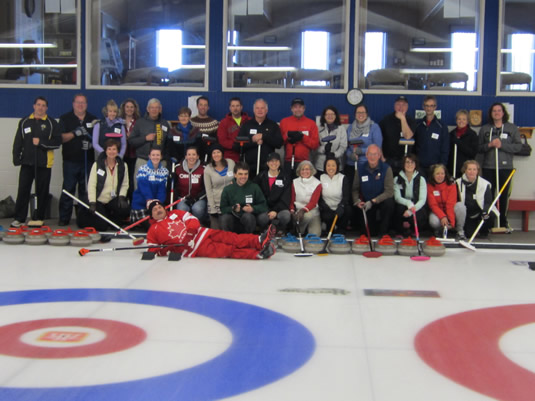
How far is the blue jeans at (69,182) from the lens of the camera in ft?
25.0

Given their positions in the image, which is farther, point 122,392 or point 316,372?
point 316,372

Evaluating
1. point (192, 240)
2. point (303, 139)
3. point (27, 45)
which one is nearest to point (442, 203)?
point (303, 139)

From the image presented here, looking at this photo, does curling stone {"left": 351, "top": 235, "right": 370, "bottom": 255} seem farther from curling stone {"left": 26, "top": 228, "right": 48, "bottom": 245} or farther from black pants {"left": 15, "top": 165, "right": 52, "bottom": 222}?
black pants {"left": 15, "top": 165, "right": 52, "bottom": 222}

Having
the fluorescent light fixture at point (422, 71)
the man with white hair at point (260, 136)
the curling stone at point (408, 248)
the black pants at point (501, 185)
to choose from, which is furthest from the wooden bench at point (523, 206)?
the man with white hair at point (260, 136)

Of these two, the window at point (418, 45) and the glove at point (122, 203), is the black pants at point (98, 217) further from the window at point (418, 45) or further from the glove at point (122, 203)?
the window at point (418, 45)

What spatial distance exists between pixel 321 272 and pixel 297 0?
14.4ft

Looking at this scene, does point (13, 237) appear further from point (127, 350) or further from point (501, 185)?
point (501, 185)

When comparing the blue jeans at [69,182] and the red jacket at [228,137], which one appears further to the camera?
the blue jeans at [69,182]

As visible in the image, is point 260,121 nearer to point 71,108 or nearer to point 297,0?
point 297,0

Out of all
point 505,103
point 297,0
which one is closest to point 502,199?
point 505,103

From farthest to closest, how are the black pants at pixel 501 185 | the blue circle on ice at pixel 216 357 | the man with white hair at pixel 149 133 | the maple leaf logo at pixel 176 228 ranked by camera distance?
the black pants at pixel 501 185 → the man with white hair at pixel 149 133 → the maple leaf logo at pixel 176 228 → the blue circle on ice at pixel 216 357

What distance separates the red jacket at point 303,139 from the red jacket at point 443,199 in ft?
4.50

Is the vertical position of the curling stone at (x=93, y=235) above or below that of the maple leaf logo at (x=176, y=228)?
below

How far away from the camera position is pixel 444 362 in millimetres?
2846
